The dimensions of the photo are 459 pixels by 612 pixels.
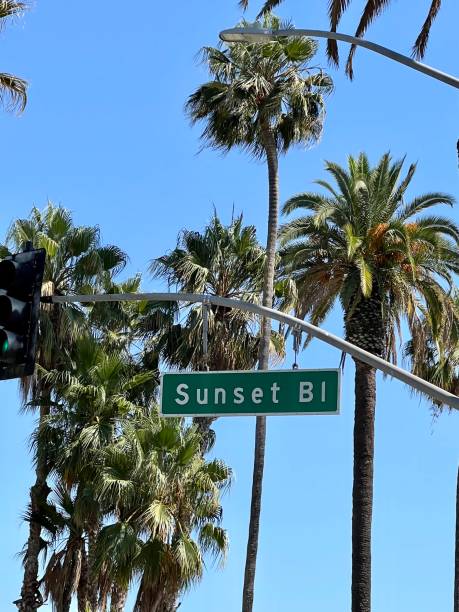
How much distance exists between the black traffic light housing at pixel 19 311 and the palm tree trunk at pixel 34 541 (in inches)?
772

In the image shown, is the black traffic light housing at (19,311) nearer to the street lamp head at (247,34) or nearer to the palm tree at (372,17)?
the street lamp head at (247,34)

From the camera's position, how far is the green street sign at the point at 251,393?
14922mm

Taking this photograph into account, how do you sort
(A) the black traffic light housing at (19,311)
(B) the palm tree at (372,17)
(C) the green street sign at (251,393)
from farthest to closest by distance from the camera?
(B) the palm tree at (372,17) < (C) the green street sign at (251,393) < (A) the black traffic light housing at (19,311)

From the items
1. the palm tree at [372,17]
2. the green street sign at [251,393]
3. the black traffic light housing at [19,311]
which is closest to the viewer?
the black traffic light housing at [19,311]

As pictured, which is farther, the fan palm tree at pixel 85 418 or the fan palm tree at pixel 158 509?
the fan palm tree at pixel 85 418

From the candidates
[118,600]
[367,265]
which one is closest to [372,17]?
[367,265]

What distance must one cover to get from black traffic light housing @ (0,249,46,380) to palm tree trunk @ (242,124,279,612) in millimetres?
18502

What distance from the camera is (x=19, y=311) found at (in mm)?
12898

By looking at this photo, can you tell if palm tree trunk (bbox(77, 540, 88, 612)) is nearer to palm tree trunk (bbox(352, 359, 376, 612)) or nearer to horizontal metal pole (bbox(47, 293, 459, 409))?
palm tree trunk (bbox(352, 359, 376, 612))

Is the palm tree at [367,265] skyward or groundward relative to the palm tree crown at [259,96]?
groundward

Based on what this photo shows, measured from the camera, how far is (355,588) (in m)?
27.1

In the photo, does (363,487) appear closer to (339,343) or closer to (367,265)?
(367,265)

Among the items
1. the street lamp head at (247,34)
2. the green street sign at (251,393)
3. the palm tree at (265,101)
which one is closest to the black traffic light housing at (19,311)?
the green street sign at (251,393)

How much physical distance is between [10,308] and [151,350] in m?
23.9
